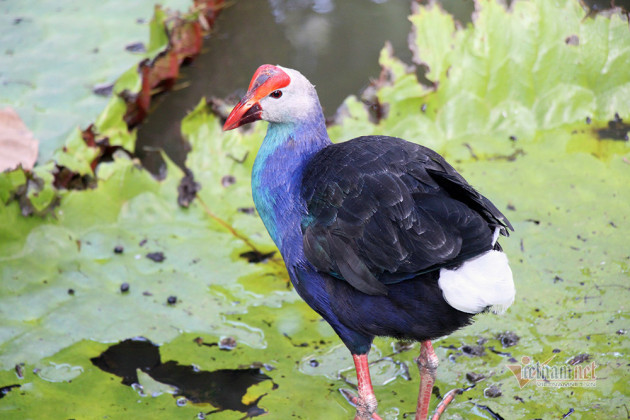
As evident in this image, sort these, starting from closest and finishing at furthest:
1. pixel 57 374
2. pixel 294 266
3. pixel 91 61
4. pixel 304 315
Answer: pixel 294 266 < pixel 57 374 < pixel 304 315 < pixel 91 61

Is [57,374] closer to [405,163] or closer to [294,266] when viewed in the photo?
[294,266]

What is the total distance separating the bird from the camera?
1715mm

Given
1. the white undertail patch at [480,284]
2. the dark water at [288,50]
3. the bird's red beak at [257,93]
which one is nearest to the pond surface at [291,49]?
the dark water at [288,50]

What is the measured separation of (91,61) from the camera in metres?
3.45

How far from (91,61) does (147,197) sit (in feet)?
3.36

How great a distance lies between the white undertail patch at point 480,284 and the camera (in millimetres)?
1671

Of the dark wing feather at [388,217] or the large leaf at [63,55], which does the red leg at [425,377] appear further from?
the large leaf at [63,55]

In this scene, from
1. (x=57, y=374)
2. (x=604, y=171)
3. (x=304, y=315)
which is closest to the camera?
(x=57, y=374)

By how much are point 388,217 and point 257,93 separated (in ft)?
1.86

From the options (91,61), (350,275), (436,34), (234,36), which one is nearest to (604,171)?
(436,34)

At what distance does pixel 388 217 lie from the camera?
5.84ft

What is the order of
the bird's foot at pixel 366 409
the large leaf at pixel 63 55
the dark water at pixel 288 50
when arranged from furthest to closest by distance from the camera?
the dark water at pixel 288 50
the large leaf at pixel 63 55
the bird's foot at pixel 366 409

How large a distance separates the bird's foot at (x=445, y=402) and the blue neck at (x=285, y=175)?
629 mm

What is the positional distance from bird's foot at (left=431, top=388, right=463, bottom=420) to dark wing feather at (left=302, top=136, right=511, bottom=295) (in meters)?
0.49
